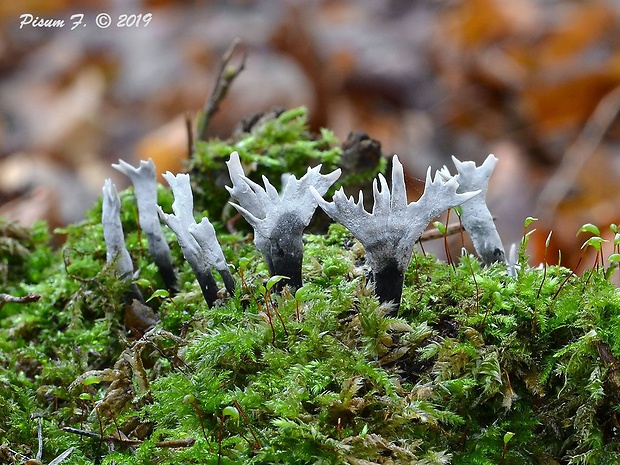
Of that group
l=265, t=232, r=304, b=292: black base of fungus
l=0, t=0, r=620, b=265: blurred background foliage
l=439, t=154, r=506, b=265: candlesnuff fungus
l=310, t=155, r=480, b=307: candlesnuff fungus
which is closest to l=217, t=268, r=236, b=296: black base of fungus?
l=265, t=232, r=304, b=292: black base of fungus

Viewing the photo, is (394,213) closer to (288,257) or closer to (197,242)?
(288,257)

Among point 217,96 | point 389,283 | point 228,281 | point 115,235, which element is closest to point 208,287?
point 228,281

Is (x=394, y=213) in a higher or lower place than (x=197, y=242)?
higher

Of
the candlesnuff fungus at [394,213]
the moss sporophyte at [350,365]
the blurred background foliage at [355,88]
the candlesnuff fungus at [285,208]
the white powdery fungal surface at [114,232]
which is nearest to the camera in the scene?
the moss sporophyte at [350,365]

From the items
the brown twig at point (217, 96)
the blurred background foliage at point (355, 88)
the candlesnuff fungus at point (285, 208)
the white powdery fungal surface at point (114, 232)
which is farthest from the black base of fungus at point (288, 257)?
the blurred background foliage at point (355, 88)

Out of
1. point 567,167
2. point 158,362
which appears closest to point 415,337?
point 158,362

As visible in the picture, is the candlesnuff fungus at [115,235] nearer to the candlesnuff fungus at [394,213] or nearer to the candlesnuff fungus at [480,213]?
the candlesnuff fungus at [394,213]

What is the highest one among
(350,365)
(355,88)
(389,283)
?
(389,283)
